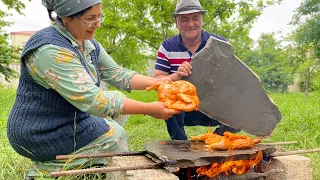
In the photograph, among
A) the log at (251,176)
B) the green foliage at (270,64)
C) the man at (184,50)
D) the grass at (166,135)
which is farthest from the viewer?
the green foliage at (270,64)

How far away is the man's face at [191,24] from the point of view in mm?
4359

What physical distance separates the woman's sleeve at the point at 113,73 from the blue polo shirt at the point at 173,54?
949 millimetres

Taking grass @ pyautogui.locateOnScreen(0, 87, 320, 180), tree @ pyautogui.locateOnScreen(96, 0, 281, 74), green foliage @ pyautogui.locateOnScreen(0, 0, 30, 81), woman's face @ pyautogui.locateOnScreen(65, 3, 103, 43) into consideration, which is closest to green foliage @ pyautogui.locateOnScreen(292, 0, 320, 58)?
tree @ pyautogui.locateOnScreen(96, 0, 281, 74)

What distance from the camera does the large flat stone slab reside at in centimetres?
331

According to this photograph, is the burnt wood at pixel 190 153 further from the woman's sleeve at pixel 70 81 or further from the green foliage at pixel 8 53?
the green foliage at pixel 8 53

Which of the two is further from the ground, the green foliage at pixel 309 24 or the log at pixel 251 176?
the green foliage at pixel 309 24

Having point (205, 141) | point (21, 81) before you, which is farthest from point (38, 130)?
point (205, 141)

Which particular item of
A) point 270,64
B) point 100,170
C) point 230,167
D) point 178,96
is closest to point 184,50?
point 178,96

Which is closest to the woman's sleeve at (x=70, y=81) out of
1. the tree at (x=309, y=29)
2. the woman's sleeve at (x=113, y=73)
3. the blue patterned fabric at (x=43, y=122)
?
the blue patterned fabric at (x=43, y=122)

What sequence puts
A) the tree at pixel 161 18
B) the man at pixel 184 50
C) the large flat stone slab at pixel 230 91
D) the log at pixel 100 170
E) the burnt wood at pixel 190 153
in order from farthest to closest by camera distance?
the tree at pixel 161 18, the man at pixel 184 50, the large flat stone slab at pixel 230 91, the burnt wood at pixel 190 153, the log at pixel 100 170

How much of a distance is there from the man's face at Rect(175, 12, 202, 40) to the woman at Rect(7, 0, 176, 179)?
1533 millimetres

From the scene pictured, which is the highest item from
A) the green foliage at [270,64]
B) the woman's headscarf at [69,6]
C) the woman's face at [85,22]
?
the woman's headscarf at [69,6]

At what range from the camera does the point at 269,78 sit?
27672 millimetres

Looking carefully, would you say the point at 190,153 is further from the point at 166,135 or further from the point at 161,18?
the point at 161,18
